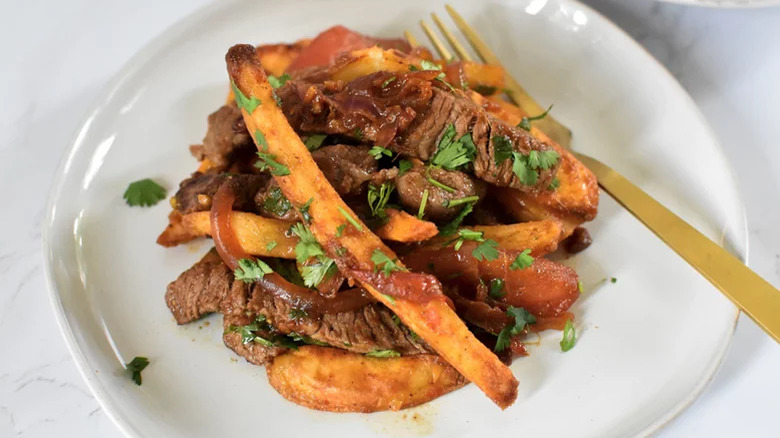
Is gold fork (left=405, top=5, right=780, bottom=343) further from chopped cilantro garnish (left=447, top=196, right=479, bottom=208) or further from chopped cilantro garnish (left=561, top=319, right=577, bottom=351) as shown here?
chopped cilantro garnish (left=447, top=196, right=479, bottom=208)

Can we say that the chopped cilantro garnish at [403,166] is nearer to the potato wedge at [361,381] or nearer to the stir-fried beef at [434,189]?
the stir-fried beef at [434,189]

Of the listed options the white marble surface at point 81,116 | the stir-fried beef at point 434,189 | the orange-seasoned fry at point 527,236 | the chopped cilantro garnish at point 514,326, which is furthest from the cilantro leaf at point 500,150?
the white marble surface at point 81,116

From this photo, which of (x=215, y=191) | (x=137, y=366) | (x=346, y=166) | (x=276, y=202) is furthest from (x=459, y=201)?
(x=137, y=366)

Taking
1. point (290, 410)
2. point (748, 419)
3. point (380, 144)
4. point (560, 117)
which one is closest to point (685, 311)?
point (748, 419)

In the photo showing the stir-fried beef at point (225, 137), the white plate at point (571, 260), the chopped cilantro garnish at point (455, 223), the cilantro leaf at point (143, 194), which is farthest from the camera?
the cilantro leaf at point (143, 194)

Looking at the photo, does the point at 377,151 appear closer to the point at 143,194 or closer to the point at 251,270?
the point at 251,270
